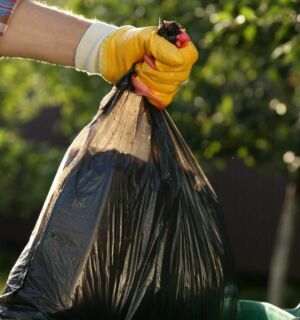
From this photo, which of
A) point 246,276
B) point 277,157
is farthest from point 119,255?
point 246,276

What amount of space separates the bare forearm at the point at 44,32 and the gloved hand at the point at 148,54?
4 centimetres

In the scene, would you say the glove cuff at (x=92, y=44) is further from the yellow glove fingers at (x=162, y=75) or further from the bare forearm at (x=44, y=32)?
the yellow glove fingers at (x=162, y=75)

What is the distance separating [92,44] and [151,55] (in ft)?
0.67

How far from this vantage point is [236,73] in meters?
5.61

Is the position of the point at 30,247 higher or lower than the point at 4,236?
higher

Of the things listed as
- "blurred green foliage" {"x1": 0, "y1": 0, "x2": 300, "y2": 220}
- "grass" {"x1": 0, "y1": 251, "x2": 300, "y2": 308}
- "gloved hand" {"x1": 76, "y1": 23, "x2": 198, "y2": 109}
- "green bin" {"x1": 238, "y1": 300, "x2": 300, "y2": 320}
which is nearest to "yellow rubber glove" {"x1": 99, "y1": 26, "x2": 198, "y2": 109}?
"gloved hand" {"x1": 76, "y1": 23, "x2": 198, "y2": 109}

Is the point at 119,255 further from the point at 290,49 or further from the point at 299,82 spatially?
the point at 299,82

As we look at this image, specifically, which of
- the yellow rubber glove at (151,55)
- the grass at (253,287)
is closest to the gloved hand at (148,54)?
the yellow rubber glove at (151,55)

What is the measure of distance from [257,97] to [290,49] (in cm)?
165

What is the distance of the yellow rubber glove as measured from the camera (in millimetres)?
2328

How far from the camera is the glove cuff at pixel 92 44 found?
249 cm

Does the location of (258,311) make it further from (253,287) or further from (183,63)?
(253,287)

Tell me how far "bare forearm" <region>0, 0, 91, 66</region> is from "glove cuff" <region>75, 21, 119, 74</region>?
18 mm

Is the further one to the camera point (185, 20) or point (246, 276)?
point (246, 276)
